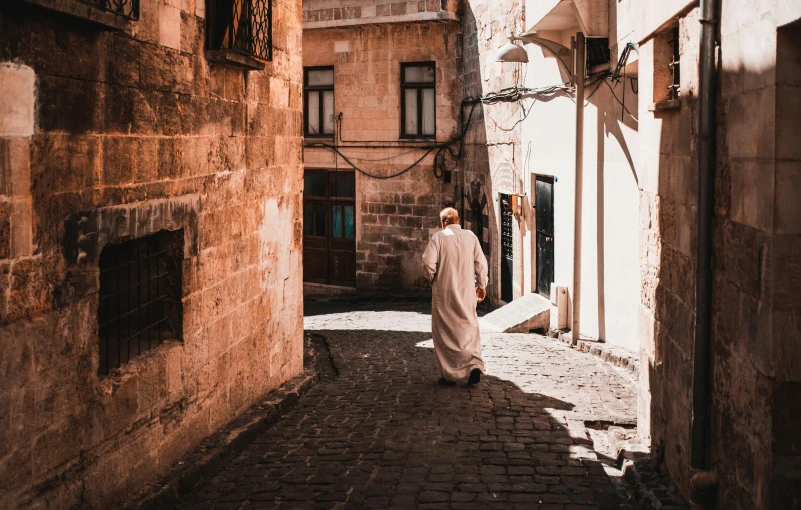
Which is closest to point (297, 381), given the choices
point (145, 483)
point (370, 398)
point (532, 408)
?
point (370, 398)

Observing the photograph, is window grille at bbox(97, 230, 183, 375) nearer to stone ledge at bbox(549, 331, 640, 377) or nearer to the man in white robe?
the man in white robe

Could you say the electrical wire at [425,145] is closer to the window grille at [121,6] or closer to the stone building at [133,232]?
the stone building at [133,232]

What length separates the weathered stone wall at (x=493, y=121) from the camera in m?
15.3

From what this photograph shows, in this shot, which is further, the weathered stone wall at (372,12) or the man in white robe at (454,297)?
the weathered stone wall at (372,12)

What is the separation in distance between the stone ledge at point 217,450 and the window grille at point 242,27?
9.64ft

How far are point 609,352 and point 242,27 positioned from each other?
595 cm

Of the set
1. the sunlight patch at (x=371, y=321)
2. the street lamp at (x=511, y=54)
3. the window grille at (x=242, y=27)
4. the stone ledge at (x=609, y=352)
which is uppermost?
the street lamp at (x=511, y=54)

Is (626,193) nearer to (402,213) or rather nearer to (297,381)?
(297,381)

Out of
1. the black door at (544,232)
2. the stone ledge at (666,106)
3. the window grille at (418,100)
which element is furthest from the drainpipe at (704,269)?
the window grille at (418,100)

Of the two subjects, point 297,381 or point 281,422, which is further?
point 297,381

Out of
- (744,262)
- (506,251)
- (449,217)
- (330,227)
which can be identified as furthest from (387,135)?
(744,262)

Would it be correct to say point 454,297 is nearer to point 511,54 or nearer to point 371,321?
point 511,54

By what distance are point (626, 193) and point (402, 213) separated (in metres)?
8.89

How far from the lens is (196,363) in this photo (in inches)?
262
